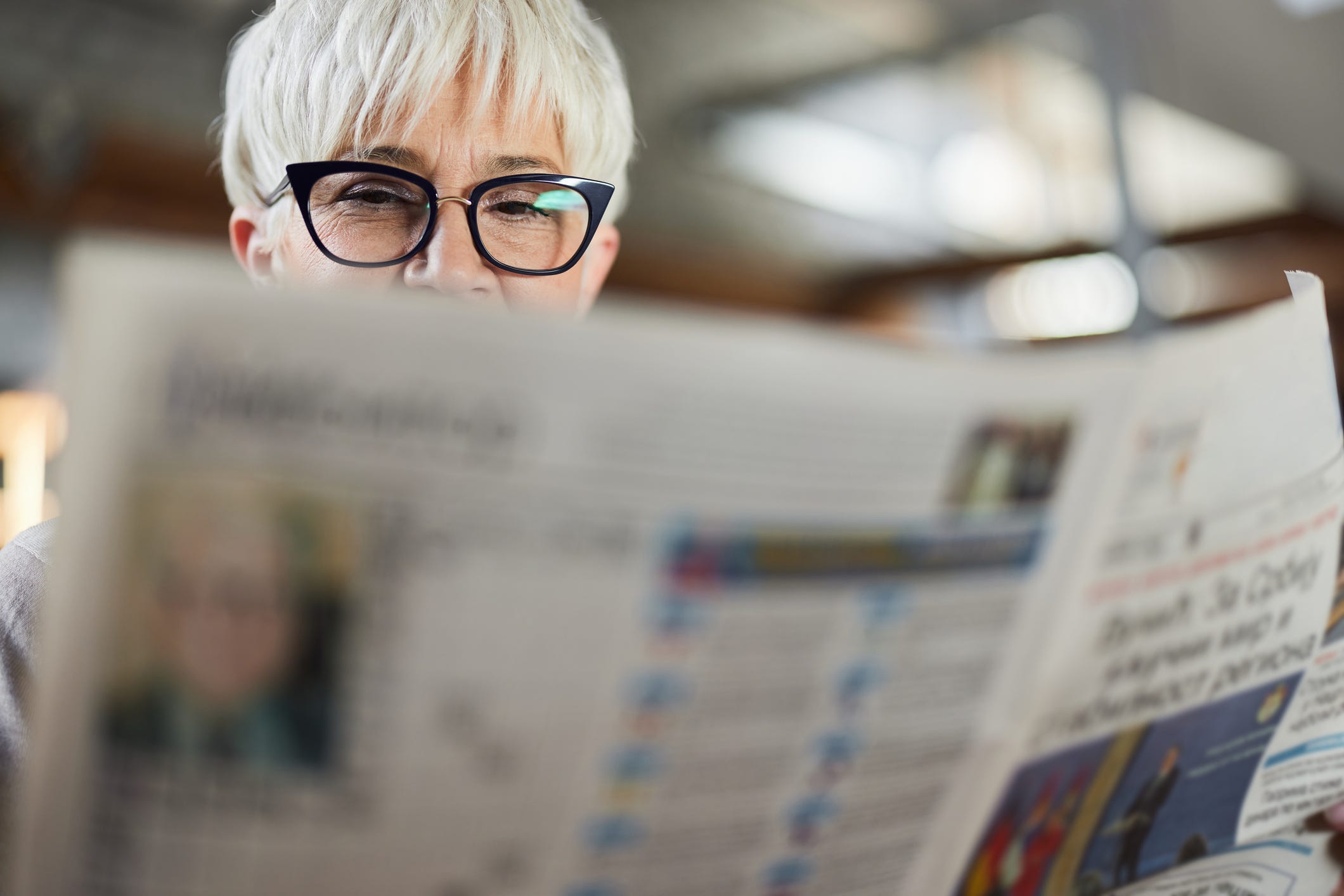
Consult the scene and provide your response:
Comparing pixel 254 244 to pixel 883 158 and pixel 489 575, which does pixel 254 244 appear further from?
pixel 883 158

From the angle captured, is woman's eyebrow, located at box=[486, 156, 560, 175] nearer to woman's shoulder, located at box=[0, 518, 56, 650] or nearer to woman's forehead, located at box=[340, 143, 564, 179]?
woman's forehead, located at box=[340, 143, 564, 179]

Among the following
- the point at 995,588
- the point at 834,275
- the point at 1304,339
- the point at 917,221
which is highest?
the point at 1304,339

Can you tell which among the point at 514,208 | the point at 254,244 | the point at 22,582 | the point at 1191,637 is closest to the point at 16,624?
the point at 22,582

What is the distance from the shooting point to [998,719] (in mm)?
452

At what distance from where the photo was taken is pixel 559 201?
0.82 m

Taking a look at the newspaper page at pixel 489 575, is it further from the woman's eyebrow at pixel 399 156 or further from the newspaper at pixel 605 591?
the woman's eyebrow at pixel 399 156

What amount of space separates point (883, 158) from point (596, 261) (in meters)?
3.85

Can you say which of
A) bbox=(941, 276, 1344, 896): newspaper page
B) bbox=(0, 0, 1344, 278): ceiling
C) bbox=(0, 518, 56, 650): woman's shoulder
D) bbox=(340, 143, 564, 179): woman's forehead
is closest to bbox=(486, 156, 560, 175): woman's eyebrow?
bbox=(340, 143, 564, 179): woman's forehead

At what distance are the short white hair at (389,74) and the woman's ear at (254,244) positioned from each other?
0.6 inches

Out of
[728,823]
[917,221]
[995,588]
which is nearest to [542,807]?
[728,823]

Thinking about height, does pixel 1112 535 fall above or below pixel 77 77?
above

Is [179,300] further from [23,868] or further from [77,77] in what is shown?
[77,77]

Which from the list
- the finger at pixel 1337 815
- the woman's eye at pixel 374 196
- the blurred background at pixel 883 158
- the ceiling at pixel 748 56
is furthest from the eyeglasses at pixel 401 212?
the ceiling at pixel 748 56

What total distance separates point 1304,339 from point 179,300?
0.49m
